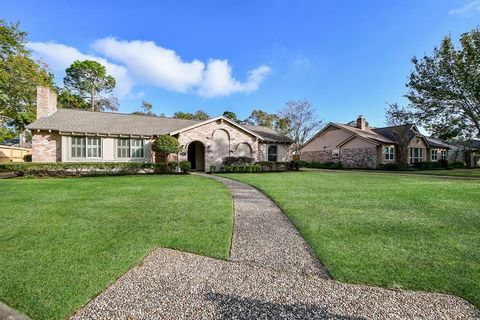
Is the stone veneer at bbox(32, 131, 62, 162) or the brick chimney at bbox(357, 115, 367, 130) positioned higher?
the brick chimney at bbox(357, 115, 367, 130)

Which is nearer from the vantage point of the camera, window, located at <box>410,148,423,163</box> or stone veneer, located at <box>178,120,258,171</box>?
stone veneer, located at <box>178,120,258,171</box>

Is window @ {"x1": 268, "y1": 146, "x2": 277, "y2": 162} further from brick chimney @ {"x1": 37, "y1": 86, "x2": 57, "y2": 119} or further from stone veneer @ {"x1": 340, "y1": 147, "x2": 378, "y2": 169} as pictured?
brick chimney @ {"x1": 37, "y1": 86, "x2": 57, "y2": 119}

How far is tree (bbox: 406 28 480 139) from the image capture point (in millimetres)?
18234

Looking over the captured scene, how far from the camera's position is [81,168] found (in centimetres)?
1633

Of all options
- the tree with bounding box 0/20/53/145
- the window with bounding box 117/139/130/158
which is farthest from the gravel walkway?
the tree with bounding box 0/20/53/145

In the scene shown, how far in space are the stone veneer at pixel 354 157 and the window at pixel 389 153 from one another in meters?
1.25

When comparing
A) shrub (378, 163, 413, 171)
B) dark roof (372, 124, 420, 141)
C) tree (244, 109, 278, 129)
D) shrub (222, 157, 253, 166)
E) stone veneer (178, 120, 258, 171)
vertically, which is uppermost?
tree (244, 109, 278, 129)

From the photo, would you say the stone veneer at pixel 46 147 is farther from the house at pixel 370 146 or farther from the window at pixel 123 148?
the house at pixel 370 146

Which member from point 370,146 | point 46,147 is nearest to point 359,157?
point 370,146

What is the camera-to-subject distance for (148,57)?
20.2 metres

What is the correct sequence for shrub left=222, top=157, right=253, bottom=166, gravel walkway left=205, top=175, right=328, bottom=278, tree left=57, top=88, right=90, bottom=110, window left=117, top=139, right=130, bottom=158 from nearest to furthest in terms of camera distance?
gravel walkway left=205, top=175, right=328, bottom=278
window left=117, top=139, right=130, bottom=158
shrub left=222, top=157, right=253, bottom=166
tree left=57, top=88, right=90, bottom=110

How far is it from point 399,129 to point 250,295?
30.7m

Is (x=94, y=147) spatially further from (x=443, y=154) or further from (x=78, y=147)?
(x=443, y=154)

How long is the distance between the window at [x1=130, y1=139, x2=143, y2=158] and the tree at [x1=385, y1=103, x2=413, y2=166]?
82.9ft
